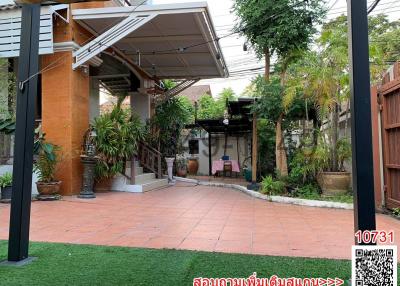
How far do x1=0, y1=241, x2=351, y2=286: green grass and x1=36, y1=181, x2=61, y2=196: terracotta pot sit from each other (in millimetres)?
3837

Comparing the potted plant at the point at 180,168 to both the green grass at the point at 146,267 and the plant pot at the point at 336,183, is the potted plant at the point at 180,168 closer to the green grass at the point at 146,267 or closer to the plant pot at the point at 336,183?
the plant pot at the point at 336,183

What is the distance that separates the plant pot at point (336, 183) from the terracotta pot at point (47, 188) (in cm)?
547

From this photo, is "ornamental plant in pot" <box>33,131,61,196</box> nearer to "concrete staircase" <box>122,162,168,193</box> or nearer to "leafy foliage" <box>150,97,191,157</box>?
"concrete staircase" <box>122,162,168,193</box>

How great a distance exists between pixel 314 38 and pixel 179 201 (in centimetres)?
497

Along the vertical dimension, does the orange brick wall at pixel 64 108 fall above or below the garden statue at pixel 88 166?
above

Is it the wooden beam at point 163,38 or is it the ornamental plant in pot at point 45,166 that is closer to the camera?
the ornamental plant in pot at point 45,166

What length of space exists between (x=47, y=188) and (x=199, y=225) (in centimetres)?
380

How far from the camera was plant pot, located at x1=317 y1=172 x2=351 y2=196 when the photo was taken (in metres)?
7.29

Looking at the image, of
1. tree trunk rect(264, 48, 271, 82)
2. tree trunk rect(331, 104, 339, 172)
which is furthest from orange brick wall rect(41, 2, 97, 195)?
tree trunk rect(331, 104, 339, 172)

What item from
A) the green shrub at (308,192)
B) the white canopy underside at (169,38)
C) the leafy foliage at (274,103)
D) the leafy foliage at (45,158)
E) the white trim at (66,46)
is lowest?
the green shrub at (308,192)

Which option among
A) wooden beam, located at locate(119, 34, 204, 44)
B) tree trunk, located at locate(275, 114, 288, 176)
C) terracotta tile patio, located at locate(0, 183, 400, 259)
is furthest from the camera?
wooden beam, located at locate(119, 34, 204, 44)

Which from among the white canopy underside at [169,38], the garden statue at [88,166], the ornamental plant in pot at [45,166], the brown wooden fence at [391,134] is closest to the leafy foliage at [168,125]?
the white canopy underside at [169,38]

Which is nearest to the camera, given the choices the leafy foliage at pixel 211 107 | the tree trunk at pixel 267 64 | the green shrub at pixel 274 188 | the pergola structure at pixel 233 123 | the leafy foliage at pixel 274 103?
the green shrub at pixel 274 188

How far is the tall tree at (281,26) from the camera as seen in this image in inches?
335
